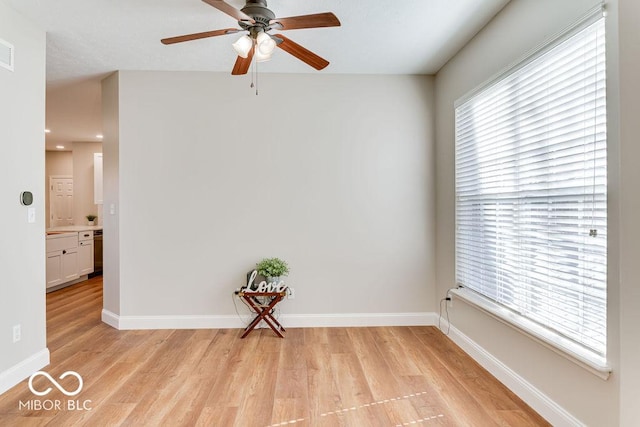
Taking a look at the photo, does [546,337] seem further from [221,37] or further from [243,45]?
[221,37]

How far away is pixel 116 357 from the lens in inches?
112

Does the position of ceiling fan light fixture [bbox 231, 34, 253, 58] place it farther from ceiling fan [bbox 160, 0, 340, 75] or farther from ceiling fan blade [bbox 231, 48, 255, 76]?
ceiling fan blade [bbox 231, 48, 255, 76]

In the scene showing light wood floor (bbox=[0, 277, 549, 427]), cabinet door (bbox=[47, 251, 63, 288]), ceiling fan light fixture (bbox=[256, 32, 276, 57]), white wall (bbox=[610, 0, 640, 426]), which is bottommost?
light wood floor (bbox=[0, 277, 549, 427])

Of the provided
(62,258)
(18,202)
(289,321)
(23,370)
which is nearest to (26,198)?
(18,202)

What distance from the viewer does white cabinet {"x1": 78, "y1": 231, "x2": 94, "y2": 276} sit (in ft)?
18.7

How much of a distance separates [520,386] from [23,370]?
3.44m

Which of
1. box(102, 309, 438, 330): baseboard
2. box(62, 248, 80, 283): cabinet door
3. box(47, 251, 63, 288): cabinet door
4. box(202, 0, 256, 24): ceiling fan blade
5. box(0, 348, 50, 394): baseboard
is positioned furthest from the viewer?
box(62, 248, 80, 283): cabinet door

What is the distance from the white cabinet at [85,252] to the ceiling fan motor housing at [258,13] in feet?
17.3

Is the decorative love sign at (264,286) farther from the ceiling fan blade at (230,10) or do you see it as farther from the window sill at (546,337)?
the ceiling fan blade at (230,10)

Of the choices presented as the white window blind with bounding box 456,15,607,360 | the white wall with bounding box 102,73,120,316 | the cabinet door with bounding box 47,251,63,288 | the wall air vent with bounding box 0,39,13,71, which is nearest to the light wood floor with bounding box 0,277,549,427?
the white wall with bounding box 102,73,120,316

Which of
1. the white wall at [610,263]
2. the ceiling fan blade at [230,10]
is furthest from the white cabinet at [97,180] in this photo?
the white wall at [610,263]

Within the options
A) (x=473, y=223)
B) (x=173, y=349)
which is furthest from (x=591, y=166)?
(x=173, y=349)

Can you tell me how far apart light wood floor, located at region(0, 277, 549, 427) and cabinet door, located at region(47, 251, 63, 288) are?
6.42 ft

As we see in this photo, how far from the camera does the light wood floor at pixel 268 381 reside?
2.03 metres
